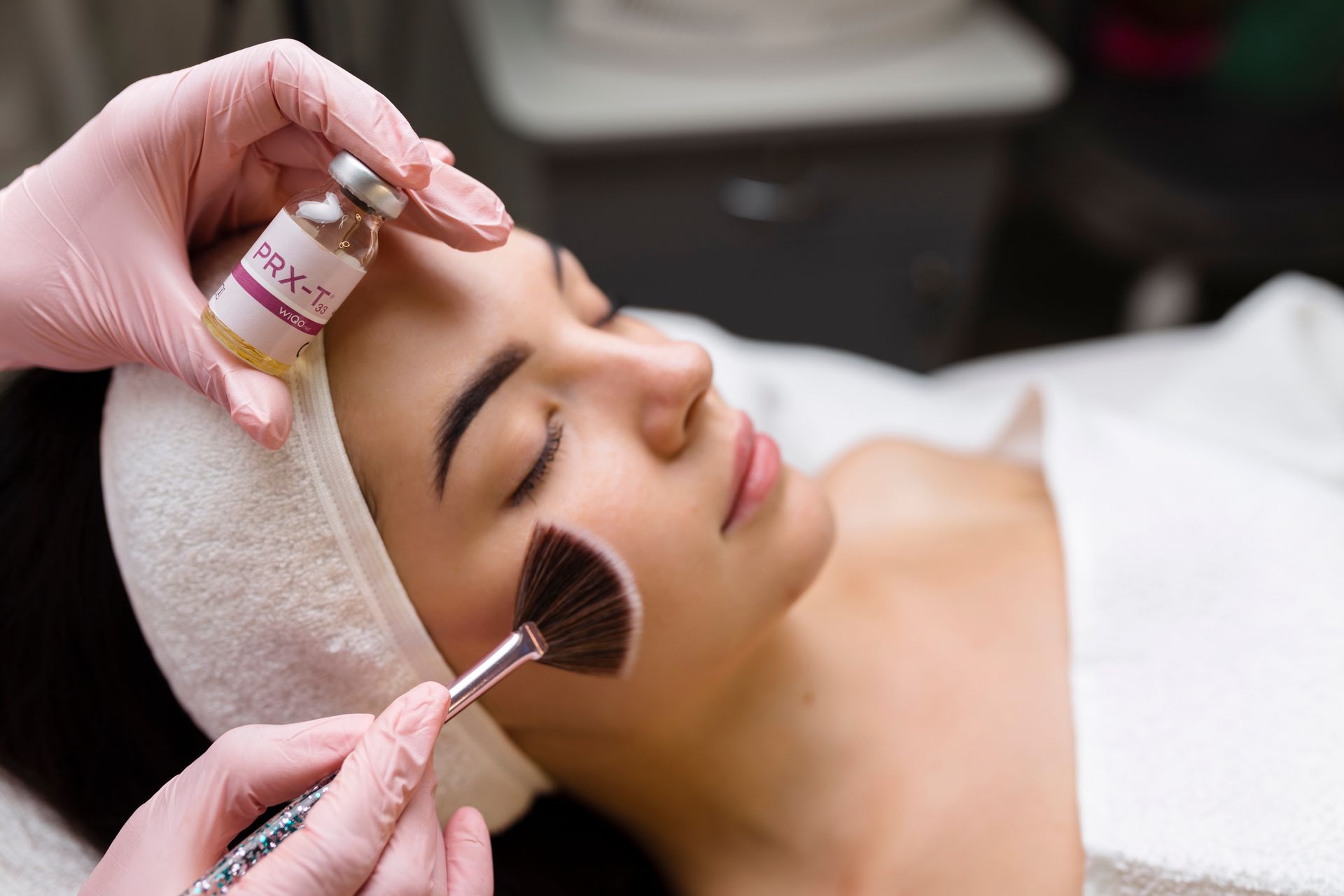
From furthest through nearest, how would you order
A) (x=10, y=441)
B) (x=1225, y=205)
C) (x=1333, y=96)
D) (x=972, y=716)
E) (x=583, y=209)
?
(x=1333, y=96) → (x=1225, y=205) → (x=583, y=209) → (x=972, y=716) → (x=10, y=441)

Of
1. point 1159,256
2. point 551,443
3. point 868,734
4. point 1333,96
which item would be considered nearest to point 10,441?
point 551,443

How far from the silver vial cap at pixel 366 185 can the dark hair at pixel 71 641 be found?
0.31 metres

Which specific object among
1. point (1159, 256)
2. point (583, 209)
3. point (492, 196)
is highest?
point (492, 196)

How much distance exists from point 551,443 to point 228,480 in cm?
21

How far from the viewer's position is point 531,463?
73cm

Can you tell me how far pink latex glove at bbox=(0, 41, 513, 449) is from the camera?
0.64m

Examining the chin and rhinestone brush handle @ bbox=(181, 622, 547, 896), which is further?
the chin

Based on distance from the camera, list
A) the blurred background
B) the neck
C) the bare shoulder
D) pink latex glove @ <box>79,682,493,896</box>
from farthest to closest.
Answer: the blurred background
the bare shoulder
the neck
pink latex glove @ <box>79,682,493,896</box>

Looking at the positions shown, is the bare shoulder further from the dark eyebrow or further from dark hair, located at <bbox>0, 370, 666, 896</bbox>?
dark hair, located at <bbox>0, 370, 666, 896</bbox>

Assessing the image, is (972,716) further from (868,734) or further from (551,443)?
(551,443)

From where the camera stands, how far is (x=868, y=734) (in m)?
0.94

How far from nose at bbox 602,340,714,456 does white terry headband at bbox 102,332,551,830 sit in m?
0.19

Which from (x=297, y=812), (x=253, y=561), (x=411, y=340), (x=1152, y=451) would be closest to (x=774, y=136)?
(x=1152, y=451)

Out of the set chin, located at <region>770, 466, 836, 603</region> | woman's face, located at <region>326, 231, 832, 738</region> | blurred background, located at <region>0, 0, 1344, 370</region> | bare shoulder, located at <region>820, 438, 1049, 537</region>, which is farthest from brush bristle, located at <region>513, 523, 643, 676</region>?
blurred background, located at <region>0, 0, 1344, 370</region>
